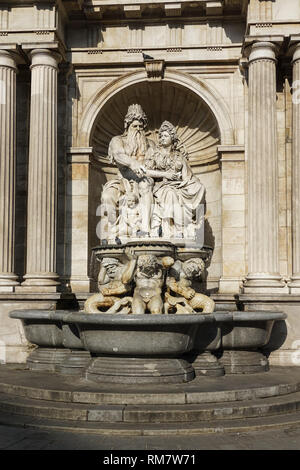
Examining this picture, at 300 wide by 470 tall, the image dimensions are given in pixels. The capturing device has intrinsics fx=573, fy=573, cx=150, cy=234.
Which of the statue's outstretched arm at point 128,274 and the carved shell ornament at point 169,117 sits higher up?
the carved shell ornament at point 169,117

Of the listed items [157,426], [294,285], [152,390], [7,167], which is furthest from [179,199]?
[157,426]

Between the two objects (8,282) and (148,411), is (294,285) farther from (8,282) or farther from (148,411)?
(8,282)

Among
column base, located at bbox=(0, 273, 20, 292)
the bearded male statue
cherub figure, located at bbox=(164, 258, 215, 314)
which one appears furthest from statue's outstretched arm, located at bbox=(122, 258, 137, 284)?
column base, located at bbox=(0, 273, 20, 292)

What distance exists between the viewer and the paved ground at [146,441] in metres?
5.92

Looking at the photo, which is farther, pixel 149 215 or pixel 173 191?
pixel 173 191

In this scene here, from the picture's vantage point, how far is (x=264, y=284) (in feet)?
36.9

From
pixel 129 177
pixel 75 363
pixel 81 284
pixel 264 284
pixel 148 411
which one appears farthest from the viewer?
pixel 129 177

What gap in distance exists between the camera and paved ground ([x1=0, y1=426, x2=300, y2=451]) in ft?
19.4

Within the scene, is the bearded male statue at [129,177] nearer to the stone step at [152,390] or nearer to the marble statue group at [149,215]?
the marble statue group at [149,215]

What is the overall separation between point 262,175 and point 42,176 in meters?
4.57

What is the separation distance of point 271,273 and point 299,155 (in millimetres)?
2485

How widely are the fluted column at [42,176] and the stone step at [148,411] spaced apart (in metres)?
4.69

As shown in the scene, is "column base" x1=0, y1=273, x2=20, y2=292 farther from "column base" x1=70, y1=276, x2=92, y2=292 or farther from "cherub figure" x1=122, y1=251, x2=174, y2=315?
"cherub figure" x1=122, y1=251, x2=174, y2=315

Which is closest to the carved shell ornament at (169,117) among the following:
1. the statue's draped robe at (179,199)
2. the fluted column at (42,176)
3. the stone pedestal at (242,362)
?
the statue's draped robe at (179,199)
